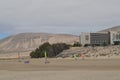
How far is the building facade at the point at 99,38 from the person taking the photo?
129m

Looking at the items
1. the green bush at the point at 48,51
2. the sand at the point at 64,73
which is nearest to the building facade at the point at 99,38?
the green bush at the point at 48,51

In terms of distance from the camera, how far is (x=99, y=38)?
13475cm

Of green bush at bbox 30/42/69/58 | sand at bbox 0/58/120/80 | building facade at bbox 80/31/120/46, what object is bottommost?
sand at bbox 0/58/120/80

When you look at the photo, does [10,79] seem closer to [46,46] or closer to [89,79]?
[89,79]

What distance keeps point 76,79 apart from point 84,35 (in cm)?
11304

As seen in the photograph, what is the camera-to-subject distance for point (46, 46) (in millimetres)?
96750

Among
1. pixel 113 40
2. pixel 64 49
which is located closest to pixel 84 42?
pixel 113 40

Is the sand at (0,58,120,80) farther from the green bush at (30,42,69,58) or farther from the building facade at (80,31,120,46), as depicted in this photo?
the building facade at (80,31,120,46)

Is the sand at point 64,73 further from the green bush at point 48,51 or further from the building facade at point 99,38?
the building facade at point 99,38

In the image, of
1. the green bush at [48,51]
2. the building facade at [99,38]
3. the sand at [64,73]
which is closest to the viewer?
the sand at [64,73]

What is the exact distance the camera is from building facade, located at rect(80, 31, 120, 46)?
129 meters

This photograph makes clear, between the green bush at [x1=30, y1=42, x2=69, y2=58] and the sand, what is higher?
the green bush at [x1=30, y1=42, x2=69, y2=58]

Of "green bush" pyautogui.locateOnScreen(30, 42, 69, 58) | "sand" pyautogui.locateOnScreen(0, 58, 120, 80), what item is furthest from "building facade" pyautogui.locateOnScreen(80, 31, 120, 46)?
"sand" pyautogui.locateOnScreen(0, 58, 120, 80)

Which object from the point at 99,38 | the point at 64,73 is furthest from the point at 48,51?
the point at 64,73
